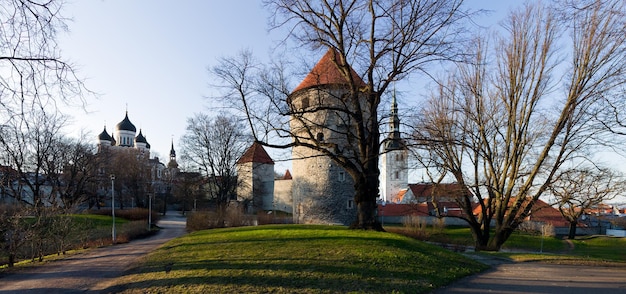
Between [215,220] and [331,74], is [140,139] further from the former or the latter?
[331,74]

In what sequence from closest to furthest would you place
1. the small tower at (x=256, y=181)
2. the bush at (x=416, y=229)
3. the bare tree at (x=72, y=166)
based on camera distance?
1. the bush at (x=416, y=229)
2. the bare tree at (x=72, y=166)
3. the small tower at (x=256, y=181)

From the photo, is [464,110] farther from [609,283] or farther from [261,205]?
[261,205]

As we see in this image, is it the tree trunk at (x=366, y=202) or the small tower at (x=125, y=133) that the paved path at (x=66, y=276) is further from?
the small tower at (x=125, y=133)

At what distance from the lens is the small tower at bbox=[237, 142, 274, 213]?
47.2 metres

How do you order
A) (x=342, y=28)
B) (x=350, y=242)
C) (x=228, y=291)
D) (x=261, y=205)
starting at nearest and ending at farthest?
1. (x=228, y=291)
2. (x=350, y=242)
3. (x=342, y=28)
4. (x=261, y=205)

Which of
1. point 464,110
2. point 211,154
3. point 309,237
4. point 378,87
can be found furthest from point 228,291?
point 211,154

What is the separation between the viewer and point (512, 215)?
18.0 metres

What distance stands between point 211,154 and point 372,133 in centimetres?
2574

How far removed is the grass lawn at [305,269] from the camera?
23.6ft

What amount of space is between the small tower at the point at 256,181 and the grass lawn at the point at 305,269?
102 feet

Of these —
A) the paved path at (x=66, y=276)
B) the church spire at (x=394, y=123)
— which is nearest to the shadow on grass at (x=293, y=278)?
the paved path at (x=66, y=276)

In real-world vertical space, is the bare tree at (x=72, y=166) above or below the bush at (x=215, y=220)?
above

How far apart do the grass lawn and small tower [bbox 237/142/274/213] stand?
102 feet

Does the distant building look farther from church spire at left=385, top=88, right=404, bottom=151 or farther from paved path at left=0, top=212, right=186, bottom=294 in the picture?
church spire at left=385, top=88, right=404, bottom=151
